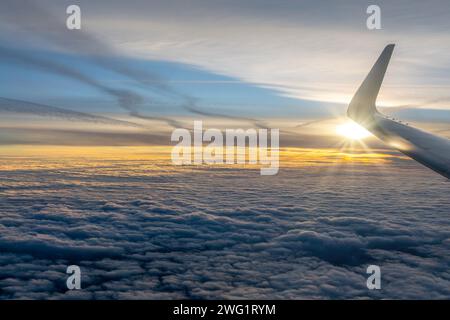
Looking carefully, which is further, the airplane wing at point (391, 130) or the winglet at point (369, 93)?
the winglet at point (369, 93)

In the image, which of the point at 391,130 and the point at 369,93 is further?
the point at 369,93

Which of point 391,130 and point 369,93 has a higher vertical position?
point 369,93

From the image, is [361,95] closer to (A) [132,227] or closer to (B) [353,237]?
(B) [353,237]

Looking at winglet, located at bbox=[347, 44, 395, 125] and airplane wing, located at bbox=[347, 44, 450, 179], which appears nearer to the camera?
airplane wing, located at bbox=[347, 44, 450, 179]
